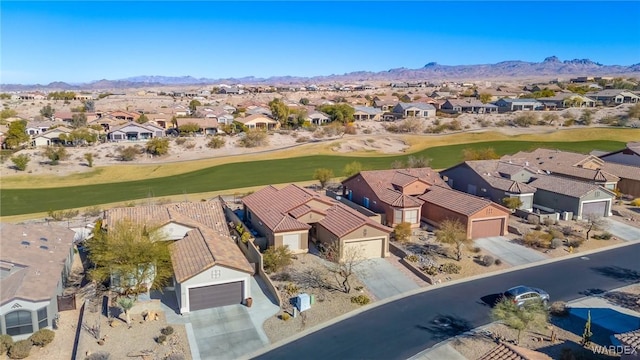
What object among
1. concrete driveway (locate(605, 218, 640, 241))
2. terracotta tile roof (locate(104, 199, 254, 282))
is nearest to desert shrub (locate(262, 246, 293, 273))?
terracotta tile roof (locate(104, 199, 254, 282))

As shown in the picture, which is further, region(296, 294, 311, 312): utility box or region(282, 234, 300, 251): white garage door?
region(282, 234, 300, 251): white garage door

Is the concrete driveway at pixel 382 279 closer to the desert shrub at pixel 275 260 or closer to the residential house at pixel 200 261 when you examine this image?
the desert shrub at pixel 275 260

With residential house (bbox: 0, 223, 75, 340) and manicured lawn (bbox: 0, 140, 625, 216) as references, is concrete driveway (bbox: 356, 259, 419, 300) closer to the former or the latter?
residential house (bbox: 0, 223, 75, 340)

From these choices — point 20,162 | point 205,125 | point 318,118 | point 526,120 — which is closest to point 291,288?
point 20,162

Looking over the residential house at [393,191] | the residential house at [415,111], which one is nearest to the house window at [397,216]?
the residential house at [393,191]

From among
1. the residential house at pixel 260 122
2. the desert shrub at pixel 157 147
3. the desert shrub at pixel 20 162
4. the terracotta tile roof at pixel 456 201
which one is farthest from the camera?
the residential house at pixel 260 122

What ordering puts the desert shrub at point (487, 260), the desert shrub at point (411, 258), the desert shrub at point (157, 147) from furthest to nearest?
the desert shrub at point (157, 147) → the desert shrub at point (411, 258) → the desert shrub at point (487, 260)
